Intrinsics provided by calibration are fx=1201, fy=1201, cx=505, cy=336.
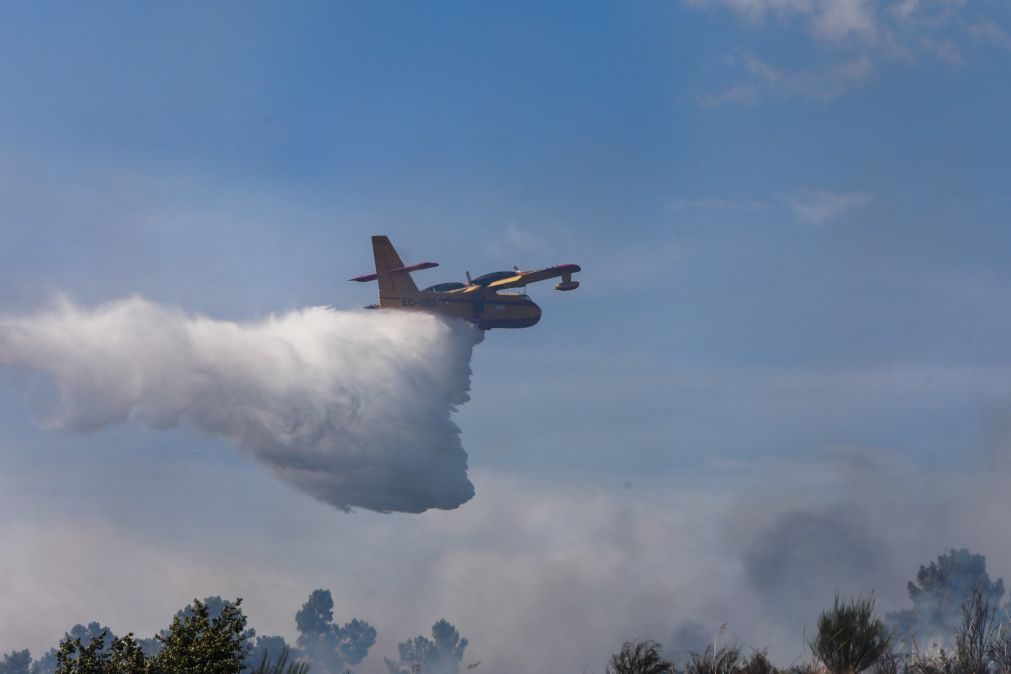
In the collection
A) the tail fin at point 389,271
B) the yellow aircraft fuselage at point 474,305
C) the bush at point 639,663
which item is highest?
the tail fin at point 389,271

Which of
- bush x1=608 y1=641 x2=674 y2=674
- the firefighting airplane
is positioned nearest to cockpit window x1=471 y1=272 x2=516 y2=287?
the firefighting airplane

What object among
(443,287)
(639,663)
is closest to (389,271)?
(443,287)

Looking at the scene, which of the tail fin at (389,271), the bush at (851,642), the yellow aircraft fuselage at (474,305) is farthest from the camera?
the tail fin at (389,271)

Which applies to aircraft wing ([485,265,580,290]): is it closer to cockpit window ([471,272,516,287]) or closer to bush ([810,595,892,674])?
cockpit window ([471,272,516,287])

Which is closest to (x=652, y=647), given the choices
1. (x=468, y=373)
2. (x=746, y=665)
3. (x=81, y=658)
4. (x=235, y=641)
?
(x=746, y=665)

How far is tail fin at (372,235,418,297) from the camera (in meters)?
101

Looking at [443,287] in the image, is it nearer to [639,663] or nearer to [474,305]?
[474,305]

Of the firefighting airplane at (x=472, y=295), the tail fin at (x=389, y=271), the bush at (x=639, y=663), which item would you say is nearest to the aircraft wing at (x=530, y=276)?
the firefighting airplane at (x=472, y=295)

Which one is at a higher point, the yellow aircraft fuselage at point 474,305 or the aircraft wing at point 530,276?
the aircraft wing at point 530,276

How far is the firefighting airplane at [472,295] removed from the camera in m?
99.8

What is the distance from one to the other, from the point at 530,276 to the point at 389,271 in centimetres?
1187

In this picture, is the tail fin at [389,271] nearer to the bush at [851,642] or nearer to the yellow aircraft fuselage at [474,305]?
the yellow aircraft fuselage at [474,305]

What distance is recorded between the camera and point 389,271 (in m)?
101

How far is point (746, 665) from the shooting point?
4609 cm
